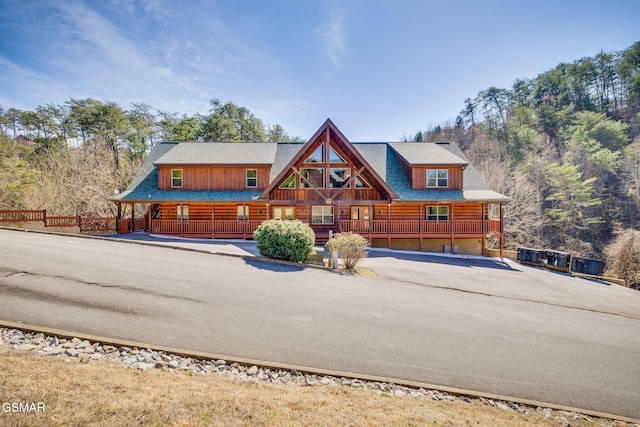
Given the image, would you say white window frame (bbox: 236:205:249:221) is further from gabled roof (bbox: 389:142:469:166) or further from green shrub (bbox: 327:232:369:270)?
gabled roof (bbox: 389:142:469:166)

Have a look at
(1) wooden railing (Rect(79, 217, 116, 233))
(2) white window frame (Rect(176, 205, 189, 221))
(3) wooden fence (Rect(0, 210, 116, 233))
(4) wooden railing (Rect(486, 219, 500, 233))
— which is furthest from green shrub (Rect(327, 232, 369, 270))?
(3) wooden fence (Rect(0, 210, 116, 233))

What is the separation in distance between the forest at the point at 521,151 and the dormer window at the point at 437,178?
12649 millimetres

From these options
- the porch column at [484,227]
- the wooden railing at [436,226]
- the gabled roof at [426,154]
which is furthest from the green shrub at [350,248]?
the porch column at [484,227]

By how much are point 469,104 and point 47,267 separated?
225ft

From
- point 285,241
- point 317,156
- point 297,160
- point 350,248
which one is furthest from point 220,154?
point 350,248

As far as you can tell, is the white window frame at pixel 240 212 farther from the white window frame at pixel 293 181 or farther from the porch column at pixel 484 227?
the porch column at pixel 484 227

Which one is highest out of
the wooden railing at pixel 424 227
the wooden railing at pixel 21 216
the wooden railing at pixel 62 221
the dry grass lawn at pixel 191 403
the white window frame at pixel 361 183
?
the white window frame at pixel 361 183

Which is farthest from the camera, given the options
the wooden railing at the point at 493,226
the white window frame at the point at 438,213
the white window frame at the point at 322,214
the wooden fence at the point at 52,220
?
the white window frame at the point at 322,214

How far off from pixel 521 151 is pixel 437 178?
24920mm

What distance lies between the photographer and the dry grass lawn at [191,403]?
11.6 ft

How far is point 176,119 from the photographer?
40312 millimetres

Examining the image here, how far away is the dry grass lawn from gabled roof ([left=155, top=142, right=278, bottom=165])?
17.9m

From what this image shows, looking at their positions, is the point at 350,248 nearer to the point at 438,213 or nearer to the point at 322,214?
the point at 322,214

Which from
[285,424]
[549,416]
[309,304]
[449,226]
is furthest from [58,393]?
[449,226]
